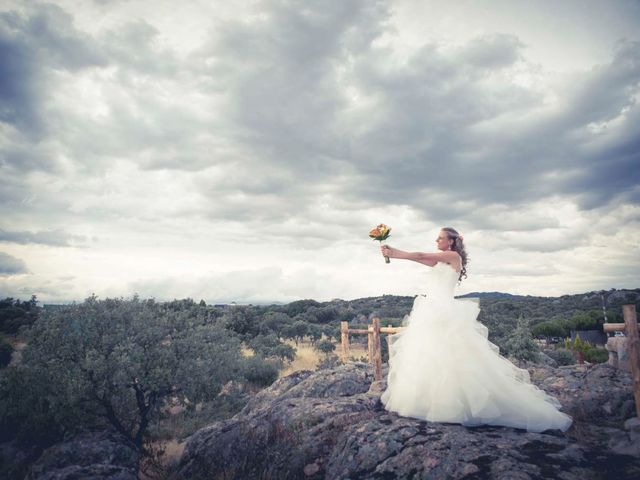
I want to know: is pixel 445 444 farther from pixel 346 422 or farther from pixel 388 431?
pixel 346 422

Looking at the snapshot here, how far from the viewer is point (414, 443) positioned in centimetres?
409

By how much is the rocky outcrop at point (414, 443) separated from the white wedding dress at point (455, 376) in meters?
0.17

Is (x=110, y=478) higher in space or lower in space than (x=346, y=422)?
lower

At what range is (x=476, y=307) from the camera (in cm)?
502

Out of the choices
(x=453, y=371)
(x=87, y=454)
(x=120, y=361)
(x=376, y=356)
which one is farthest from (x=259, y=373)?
(x=453, y=371)

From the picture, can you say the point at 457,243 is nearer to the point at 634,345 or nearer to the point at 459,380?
the point at 459,380

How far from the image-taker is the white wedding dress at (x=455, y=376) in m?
4.36

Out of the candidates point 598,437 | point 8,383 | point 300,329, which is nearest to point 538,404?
point 598,437

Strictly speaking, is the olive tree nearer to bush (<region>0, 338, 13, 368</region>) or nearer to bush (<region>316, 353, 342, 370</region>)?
bush (<region>316, 353, 342, 370</region>)

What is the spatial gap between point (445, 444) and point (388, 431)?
→ 790 mm

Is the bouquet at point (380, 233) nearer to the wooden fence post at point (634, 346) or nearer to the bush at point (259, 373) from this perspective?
the wooden fence post at point (634, 346)

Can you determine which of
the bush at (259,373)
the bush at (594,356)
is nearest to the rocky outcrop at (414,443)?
the bush at (259,373)

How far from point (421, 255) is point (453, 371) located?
158 centimetres

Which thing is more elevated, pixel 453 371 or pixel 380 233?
pixel 380 233
